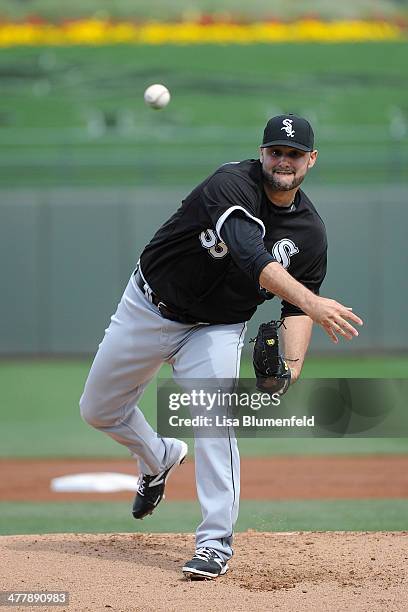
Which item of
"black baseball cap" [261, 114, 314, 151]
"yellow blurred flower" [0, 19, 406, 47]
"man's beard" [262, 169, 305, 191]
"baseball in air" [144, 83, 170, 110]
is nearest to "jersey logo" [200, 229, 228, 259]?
"man's beard" [262, 169, 305, 191]

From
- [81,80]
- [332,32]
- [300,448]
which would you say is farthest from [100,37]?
[300,448]

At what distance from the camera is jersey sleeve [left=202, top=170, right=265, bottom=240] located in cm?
400

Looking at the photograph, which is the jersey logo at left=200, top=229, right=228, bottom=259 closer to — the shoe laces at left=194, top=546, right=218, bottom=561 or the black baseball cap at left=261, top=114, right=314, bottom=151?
the black baseball cap at left=261, top=114, right=314, bottom=151

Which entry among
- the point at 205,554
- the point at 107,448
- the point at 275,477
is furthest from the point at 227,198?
the point at 107,448

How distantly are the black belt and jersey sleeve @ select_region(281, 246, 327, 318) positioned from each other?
1.29ft

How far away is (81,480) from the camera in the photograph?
7066 mm

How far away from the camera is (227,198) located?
13.2 feet

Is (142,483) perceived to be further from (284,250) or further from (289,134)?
Answer: (289,134)

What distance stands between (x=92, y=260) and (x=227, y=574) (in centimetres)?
1025

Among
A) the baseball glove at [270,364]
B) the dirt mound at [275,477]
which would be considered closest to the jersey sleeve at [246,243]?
the baseball glove at [270,364]

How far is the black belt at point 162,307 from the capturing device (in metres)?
4.38

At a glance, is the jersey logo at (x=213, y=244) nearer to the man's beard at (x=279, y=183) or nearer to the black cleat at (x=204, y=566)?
the man's beard at (x=279, y=183)

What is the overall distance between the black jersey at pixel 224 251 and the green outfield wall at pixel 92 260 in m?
9.78

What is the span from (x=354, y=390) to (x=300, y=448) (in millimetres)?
2024
